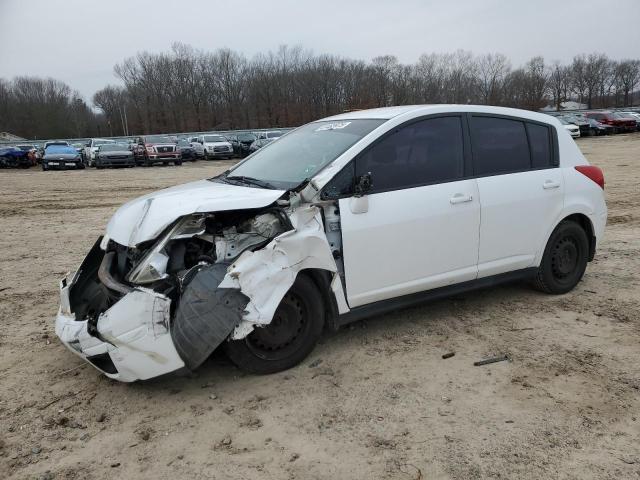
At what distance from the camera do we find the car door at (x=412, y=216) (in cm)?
390

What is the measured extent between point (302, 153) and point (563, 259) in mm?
2790

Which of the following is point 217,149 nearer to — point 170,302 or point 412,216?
point 412,216

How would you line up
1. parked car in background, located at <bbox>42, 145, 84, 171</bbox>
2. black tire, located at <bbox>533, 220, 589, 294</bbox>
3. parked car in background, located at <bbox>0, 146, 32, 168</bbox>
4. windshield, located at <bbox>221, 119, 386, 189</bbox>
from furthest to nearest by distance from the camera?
parked car in background, located at <bbox>0, 146, 32, 168</bbox> < parked car in background, located at <bbox>42, 145, 84, 171</bbox> < black tire, located at <bbox>533, 220, 589, 294</bbox> < windshield, located at <bbox>221, 119, 386, 189</bbox>

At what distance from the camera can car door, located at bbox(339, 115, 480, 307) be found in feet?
12.8

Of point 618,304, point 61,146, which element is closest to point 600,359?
point 618,304

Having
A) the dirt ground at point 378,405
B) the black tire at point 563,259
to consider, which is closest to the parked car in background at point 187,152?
the dirt ground at point 378,405

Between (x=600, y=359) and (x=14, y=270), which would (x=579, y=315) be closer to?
(x=600, y=359)

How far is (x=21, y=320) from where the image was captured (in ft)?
16.1

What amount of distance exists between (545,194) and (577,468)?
9.11 feet

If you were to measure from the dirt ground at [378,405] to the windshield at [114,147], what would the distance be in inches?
965

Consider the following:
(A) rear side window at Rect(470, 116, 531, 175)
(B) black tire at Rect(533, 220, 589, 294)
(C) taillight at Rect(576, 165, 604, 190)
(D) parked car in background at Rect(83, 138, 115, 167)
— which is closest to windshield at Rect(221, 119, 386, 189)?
(A) rear side window at Rect(470, 116, 531, 175)

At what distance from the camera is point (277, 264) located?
11.5 ft

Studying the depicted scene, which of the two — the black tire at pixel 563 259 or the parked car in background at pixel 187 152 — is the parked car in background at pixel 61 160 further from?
the black tire at pixel 563 259

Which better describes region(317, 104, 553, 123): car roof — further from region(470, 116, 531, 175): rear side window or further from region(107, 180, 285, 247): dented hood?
A: region(107, 180, 285, 247): dented hood
